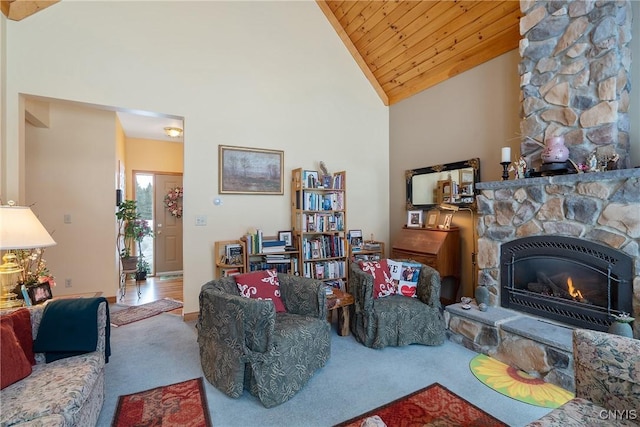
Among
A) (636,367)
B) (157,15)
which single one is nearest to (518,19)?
(636,367)

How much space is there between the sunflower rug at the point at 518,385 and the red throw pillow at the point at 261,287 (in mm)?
1693

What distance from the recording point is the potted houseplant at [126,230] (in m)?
4.91

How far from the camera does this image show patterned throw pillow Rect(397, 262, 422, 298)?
10.5 ft

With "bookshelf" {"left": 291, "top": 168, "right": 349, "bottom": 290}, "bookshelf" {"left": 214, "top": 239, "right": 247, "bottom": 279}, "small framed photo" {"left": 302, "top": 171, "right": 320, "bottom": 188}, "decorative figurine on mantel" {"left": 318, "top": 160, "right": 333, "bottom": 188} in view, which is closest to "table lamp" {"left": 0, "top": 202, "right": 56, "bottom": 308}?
"bookshelf" {"left": 214, "top": 239, "right": 247, "bottom": 279}

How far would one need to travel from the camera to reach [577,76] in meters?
2.64

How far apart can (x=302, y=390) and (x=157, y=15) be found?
4.08 meters

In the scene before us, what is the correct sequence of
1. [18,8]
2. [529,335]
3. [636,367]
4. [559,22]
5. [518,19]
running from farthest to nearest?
1. [518,19]
2. [18,8]
3. [559,22]
4. [529,335]
5. [636,367]

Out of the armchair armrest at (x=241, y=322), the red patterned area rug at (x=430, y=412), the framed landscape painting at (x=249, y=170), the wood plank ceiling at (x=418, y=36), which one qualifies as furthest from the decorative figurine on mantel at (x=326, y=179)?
the red patterned area rug at (x=430, y=412)

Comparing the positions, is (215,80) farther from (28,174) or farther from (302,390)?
(302,390)

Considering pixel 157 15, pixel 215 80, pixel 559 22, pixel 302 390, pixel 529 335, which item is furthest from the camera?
pixel 215 80

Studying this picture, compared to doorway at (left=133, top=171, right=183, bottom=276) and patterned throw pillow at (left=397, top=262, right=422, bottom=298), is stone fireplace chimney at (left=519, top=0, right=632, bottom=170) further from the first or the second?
doorway at (left=133, top=171, right=183, bottom=276)

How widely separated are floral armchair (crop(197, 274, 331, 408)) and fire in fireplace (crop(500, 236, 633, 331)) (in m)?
1.93

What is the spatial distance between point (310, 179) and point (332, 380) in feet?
8.14

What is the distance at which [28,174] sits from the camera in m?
3.98
